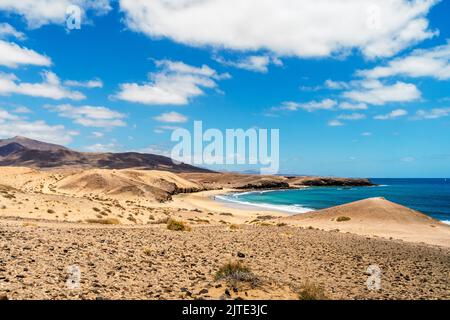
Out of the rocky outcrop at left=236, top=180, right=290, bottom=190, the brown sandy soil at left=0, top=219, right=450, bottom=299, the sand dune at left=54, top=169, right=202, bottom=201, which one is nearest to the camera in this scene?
the brown sandy soil at left=0, top=219, right=450, bottom=299

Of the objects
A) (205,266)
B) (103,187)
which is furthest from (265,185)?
(205,266)

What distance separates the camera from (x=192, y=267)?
43.8 feet

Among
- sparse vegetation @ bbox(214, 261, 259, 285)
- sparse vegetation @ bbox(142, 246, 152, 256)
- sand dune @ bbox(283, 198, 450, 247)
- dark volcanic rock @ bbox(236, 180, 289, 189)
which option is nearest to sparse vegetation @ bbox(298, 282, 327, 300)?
sparse vegetation @ bbox(214, 261, 259, 285)

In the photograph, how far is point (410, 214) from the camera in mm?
43969

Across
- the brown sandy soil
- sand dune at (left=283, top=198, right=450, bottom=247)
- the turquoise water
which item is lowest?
the turquoise water

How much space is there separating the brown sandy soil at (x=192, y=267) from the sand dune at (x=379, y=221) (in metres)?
14.9

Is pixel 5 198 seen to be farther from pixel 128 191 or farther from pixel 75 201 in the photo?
pixel 128 191

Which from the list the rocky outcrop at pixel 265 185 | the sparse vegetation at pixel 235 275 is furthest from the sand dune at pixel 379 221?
the rocky outcrop at pixel 265 185

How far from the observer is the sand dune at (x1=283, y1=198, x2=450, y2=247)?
3491cm

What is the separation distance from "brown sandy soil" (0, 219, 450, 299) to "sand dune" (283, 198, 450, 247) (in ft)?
48.9

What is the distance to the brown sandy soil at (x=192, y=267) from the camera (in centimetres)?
993

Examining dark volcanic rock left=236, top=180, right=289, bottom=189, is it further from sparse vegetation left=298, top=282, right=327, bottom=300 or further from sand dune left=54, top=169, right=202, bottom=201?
sparse vegetation left=298, top=282, right=327, bottom=300
